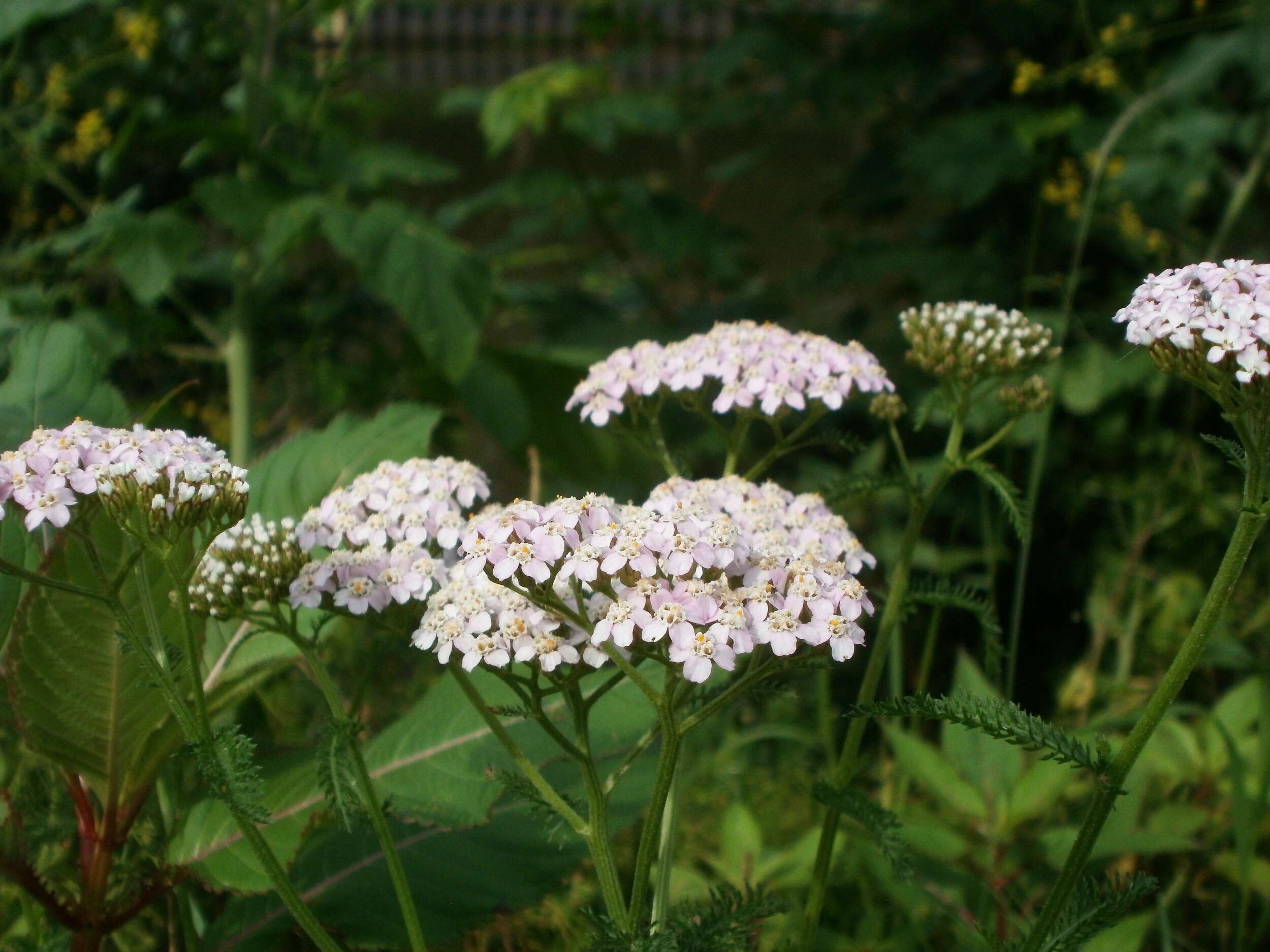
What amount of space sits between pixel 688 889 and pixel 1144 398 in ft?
7.63

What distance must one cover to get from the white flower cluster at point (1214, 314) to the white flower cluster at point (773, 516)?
1.23ft

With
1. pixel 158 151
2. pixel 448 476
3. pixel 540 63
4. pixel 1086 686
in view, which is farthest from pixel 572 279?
pixel 448 476

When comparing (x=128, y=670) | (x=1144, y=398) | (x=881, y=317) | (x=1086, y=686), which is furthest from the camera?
(x=881, y=317)

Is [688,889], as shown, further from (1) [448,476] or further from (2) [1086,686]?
(2) [1086,686]

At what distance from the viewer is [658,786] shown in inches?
44.6

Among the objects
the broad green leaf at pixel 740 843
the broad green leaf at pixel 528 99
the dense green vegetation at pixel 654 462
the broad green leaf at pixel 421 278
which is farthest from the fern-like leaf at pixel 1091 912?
the broad green leaf at pixel 528 99

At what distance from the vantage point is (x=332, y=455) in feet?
6.22

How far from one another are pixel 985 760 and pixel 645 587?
1291 mm

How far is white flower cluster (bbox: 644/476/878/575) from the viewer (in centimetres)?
125

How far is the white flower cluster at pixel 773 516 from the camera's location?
1245mm

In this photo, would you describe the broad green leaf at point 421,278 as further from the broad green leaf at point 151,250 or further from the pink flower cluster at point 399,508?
the pink flower cluster at point 399,508

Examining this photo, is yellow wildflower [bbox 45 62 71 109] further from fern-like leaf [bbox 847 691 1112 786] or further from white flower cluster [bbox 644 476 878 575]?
fern-like leaf [bbox 847 691 1112 786]

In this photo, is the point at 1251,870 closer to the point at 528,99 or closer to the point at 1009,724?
the point at 1009,724

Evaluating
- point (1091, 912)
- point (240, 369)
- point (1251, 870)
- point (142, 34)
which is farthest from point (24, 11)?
point (1251, 870)
